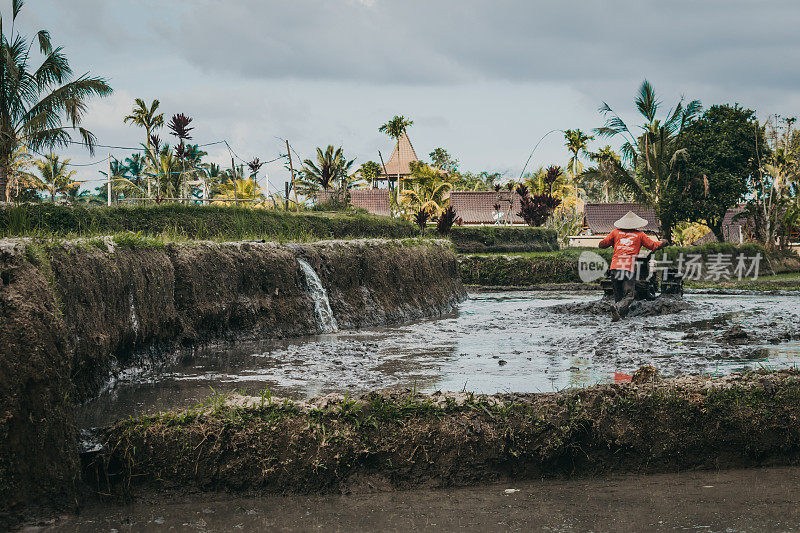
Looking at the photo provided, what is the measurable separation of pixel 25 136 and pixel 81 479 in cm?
2162

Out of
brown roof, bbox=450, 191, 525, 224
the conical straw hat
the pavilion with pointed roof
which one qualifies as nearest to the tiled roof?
brown roof, bbox=450, 191, 525, 224

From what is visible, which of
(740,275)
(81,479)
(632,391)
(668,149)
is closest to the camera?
(81,479)

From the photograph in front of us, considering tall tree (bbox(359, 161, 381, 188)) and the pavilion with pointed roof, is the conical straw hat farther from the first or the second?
tall tree (bbox(359, 161, 381, 188))

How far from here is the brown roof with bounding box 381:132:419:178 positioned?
5697cm

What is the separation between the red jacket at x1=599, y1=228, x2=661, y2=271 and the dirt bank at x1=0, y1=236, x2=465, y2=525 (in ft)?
13.4

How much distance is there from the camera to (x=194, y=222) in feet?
56.3

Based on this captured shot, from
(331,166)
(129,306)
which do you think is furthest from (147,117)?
(129,306)

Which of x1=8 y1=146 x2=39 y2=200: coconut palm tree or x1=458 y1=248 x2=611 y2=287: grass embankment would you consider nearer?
x1=458 y1=248 x2=611 y2=287: grass embankment

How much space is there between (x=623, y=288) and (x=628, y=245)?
82 cm

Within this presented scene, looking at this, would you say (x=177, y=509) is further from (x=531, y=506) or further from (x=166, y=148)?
(x=166, y=148)

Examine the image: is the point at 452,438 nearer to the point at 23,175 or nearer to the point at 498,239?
the point at 498,239

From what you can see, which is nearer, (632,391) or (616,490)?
(616,490)

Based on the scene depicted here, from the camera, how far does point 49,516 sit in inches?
152

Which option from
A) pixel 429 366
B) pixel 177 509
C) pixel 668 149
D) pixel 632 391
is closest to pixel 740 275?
pixel 668 149
